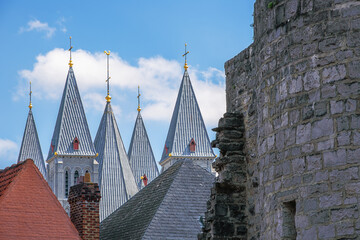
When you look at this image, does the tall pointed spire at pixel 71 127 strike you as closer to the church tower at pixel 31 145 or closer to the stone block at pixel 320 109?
the church tower at pixel 31 145

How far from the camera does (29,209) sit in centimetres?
1967

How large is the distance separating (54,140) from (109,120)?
617 centimetres

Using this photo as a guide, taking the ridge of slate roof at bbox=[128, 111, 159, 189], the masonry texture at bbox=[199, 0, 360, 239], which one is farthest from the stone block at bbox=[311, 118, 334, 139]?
the ridge of slate roof at bbox=[128, 111, 159, 189]

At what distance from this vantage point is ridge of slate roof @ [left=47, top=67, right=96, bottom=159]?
307 feet

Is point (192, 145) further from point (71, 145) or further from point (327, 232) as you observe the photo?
point (327, 232)

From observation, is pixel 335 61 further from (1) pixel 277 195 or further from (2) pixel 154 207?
(2) pixel 154 207

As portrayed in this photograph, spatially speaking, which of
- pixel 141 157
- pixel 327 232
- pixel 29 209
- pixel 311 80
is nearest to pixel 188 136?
pixel 141 157

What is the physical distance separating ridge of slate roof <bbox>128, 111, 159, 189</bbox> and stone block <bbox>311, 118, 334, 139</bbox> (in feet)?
306

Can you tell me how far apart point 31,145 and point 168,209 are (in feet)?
238

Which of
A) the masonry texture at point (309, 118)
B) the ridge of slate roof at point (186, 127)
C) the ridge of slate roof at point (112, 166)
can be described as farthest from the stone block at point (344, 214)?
the ridge of slate roof at point (186, 127)

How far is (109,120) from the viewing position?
97000mm

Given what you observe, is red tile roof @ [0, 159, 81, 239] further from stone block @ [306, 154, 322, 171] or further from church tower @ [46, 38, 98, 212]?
church tower @ [46, 38, 98, 212]

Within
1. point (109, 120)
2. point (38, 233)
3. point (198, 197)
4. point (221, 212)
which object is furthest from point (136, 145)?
point (221, 212)

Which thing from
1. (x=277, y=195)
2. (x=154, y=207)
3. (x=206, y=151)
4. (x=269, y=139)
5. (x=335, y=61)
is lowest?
(x=277, y=195)
